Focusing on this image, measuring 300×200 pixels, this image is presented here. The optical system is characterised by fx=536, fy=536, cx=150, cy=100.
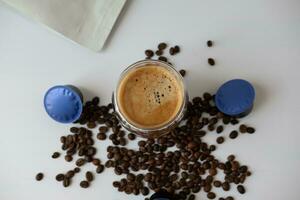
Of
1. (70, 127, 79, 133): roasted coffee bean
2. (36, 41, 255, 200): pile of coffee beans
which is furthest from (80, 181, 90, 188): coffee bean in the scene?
(70, 127, 79, 133): roasted coffee bean

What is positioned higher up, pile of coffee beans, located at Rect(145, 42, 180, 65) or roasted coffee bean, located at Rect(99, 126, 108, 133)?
pile of coffee beans, located at Rect(145, 42, 180, 65)

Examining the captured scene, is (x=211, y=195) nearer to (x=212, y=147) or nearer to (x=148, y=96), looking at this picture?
(x=212, y=147)

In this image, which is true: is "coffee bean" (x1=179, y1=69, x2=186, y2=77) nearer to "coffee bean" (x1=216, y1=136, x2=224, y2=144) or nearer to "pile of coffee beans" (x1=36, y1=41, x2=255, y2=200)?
"pile of coffee beans" (x1=36, y1=41, x2=255, y2=200)

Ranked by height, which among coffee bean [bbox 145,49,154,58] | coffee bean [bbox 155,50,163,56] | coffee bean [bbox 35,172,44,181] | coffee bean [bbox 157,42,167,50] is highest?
coffee bean [bbox 157,42,167,50]


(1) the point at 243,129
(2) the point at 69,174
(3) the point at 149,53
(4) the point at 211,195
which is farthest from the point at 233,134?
(2) the point at 69,174
